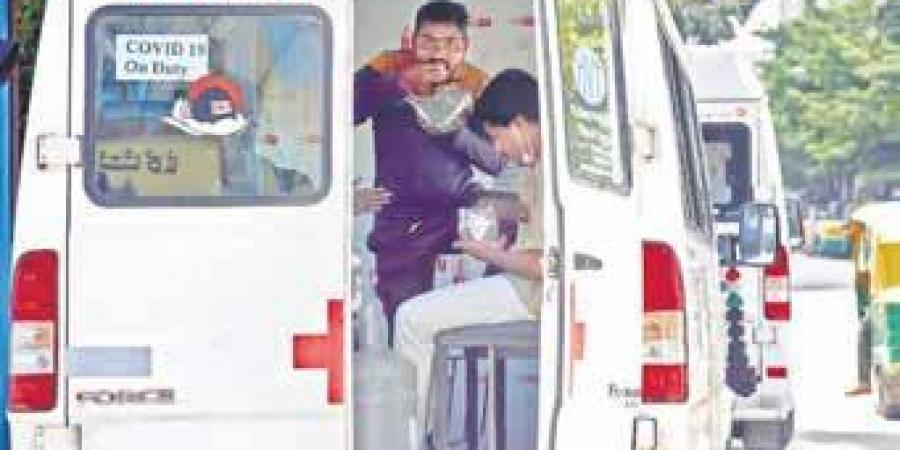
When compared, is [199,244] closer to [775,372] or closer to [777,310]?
[777,310]

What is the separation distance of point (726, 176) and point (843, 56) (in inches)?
1748

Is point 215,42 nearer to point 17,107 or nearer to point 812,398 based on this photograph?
point 17,107

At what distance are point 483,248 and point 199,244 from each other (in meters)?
1.51

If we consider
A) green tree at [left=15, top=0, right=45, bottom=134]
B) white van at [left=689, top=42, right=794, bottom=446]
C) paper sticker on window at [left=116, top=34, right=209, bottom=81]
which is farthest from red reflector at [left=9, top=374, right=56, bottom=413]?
white van at [left=689, top=42, right=794, bottom=446]

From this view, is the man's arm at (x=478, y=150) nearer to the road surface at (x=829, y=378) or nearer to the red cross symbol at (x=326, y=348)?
the red cross symbol at (x=326, y=348)

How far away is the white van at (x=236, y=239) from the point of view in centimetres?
626

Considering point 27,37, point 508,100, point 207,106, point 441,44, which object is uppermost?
point 27,37

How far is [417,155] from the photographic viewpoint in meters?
7.88

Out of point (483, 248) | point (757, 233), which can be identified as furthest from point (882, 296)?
point (483, 248)

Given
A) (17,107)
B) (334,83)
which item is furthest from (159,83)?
(17,107)

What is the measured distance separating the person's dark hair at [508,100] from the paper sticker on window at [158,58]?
5.00 ft

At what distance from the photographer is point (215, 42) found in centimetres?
646

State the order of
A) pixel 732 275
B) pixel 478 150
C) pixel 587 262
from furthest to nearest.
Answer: pixel 732 275 < pixel 478 150 < pixel 587 262

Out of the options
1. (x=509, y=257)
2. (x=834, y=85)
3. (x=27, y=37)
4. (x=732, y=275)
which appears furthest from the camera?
(x=834, y=85)
